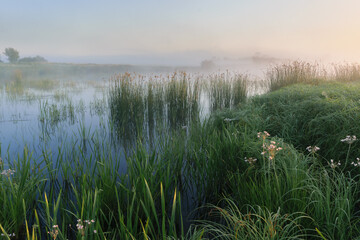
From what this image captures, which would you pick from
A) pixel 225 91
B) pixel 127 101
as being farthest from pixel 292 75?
pixel 127 101

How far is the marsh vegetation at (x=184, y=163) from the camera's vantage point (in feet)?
5.82

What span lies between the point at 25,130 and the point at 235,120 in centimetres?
443

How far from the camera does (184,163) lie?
10.6ft

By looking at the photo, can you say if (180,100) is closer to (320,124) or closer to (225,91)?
(225,91)

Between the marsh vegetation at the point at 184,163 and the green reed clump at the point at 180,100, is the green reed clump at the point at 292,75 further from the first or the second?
the green reed clump at the point at 180,100

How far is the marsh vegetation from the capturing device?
178cm

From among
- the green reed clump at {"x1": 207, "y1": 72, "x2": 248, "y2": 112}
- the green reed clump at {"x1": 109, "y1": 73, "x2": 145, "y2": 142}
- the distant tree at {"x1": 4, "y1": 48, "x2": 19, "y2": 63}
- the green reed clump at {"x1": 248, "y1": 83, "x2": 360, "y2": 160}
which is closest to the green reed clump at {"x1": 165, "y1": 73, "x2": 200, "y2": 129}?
the green reed clump at {"x1": 109, "y1": 73, "x2": 145, "y2": 142}

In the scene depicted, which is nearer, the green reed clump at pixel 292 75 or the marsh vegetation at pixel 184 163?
the marsh vegetation at pixel 184 163

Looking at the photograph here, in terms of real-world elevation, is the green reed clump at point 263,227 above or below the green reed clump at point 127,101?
below

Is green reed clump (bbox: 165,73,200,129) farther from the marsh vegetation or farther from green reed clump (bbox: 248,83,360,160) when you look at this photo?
green reed clump (bbox: 248,83,360,160)

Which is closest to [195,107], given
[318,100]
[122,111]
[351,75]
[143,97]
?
[143,97]

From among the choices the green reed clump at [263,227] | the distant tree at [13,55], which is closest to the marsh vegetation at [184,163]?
the green reed clump at [263,227]

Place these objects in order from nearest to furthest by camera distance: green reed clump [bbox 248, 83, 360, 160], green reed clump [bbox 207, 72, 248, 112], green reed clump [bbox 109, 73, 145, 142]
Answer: green reed clump [bbox 248, 83, 360, 160] < green reed clump [bbox 109, 73, 145, 142] < green reed clump [bbox 207, 72, 248, 112]

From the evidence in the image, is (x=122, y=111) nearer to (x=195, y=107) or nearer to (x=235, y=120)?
(x=195, y=107)
